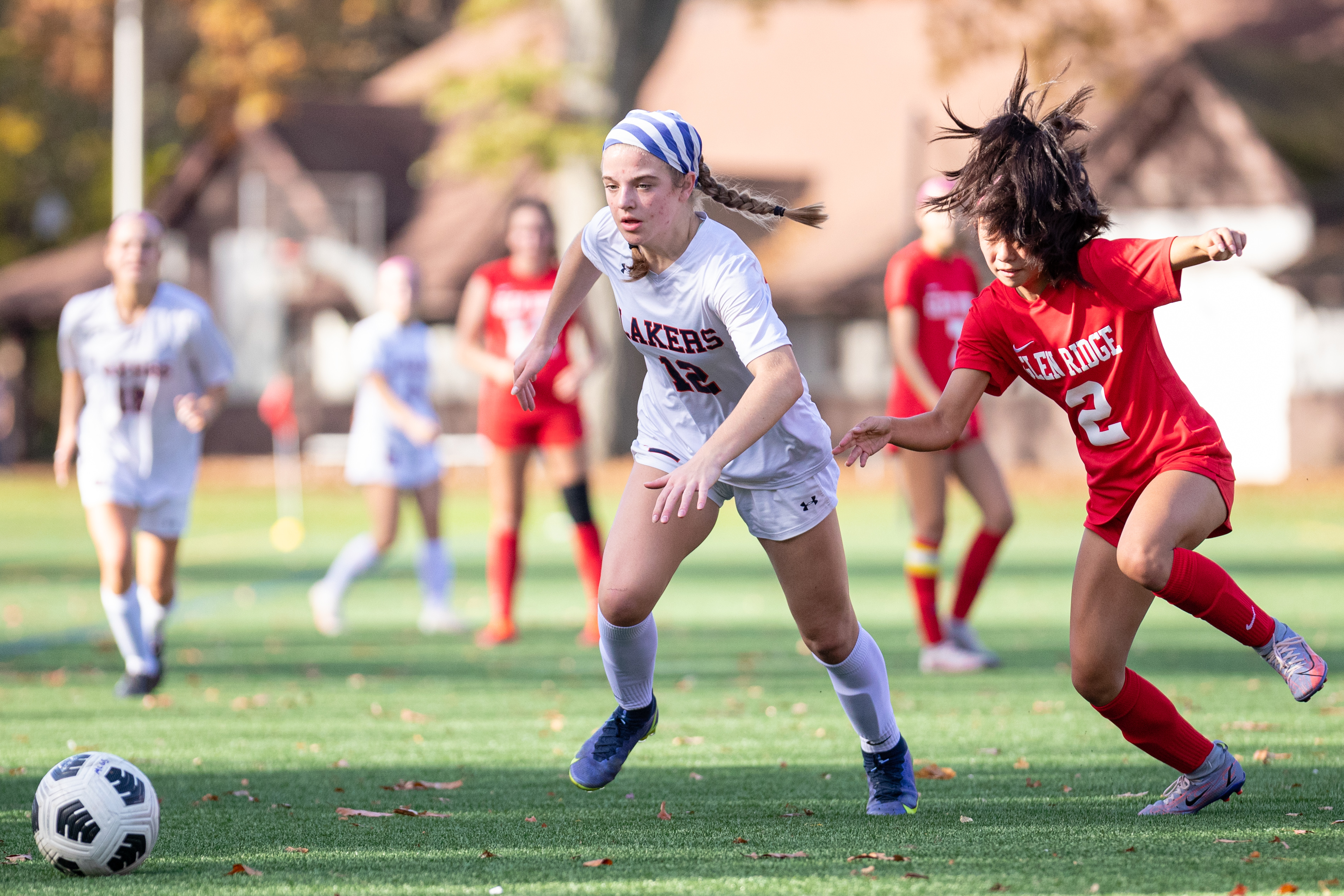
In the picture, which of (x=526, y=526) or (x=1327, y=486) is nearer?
(x=526, y=526)

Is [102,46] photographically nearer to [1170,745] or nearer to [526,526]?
[526,526]

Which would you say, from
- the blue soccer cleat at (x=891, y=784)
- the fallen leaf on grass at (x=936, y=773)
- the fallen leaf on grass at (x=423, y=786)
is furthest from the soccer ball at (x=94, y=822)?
the fallen leaf on grass at (x=936, y=773)

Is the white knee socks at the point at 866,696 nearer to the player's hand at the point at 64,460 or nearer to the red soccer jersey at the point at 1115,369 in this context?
the red soccer jersey at the point at 1115,369

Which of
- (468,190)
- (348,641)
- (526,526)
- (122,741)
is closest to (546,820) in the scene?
(122,741)

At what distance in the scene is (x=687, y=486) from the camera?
15.0ft

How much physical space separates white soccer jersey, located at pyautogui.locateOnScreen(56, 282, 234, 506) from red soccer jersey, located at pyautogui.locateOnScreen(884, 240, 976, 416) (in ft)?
11.3

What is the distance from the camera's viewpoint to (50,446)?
46.5 m

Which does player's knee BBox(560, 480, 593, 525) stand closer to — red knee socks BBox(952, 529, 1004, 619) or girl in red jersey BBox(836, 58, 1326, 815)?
red knee socks BBox(952, 529, 1004, 619)

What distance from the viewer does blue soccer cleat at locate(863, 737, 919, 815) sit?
5.48m

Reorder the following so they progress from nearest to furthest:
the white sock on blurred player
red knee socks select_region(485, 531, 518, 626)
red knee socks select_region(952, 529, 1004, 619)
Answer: the white sock on blurred player, red knee socks select_region(952, 529, 1004, 619), red knee socks select_region(485, 531, 518, 626)

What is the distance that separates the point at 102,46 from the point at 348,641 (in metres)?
33.3

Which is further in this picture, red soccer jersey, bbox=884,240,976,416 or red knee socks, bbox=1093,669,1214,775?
red soccer jersey, bbox=884,240,976,416

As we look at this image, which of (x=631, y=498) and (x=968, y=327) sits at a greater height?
(x=968, y=327)

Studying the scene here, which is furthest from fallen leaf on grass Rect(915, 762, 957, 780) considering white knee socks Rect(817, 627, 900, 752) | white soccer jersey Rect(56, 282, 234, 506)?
white soccer jersey Rect(56, 282, 234, 506)
